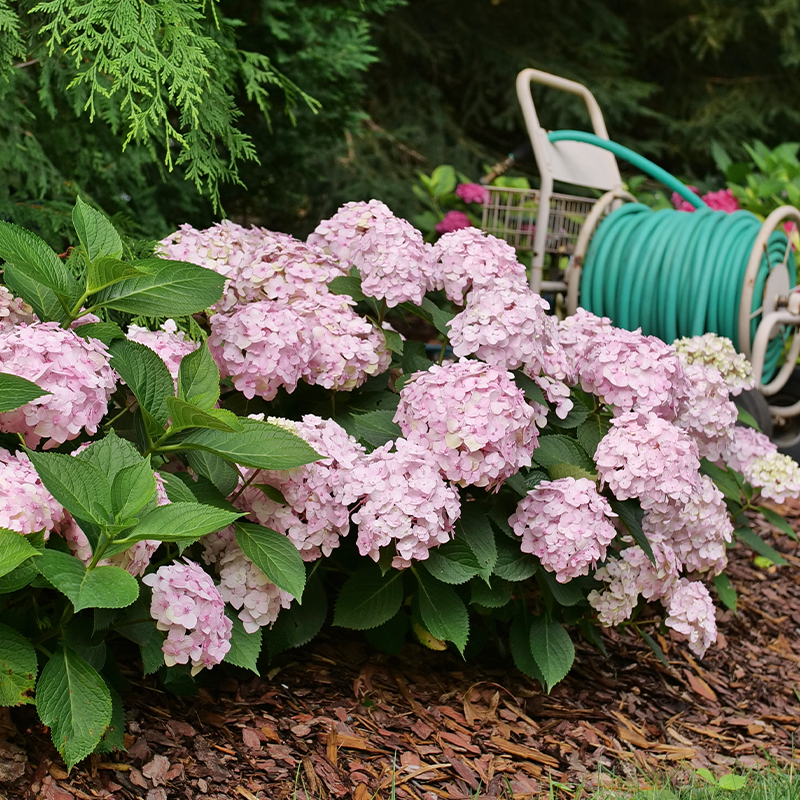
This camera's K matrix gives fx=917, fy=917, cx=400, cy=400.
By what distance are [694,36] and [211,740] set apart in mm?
7700

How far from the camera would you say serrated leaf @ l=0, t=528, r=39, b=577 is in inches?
46.0

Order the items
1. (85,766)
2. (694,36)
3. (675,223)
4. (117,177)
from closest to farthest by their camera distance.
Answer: (85,766), (117,177), (675,223), (694,36)

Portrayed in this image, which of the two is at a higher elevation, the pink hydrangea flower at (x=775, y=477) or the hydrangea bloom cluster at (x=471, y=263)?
the hydrangea bloom cluster at (x=471, y=263)

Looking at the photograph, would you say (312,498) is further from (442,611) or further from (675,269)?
(675,269)

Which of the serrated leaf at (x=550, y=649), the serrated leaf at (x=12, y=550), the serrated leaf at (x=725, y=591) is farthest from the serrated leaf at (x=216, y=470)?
the serrated leaf at (x=725, y=591)

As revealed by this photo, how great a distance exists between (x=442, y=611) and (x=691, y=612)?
63 centimetres

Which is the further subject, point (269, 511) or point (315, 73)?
point (315, 73)

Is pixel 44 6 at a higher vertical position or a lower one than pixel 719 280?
higher

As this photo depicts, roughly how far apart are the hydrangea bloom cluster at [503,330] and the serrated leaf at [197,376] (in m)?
0.50

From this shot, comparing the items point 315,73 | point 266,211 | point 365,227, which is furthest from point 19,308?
point 266,211

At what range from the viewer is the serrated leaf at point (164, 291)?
1.60 metres

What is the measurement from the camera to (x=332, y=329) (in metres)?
1.85

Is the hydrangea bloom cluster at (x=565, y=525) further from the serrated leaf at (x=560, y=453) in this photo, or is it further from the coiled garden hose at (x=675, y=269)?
the coiled garden hose at (x=675, y=269)

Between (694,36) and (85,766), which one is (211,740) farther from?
(694,36)
